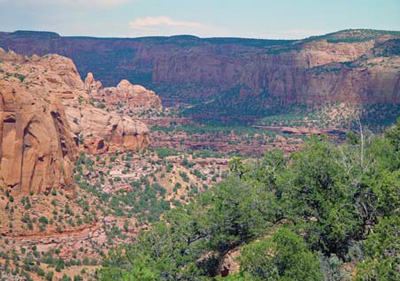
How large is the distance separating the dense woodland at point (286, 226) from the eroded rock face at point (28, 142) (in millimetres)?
14902

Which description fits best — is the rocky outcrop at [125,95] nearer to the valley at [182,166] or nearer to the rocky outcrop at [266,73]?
the rocky outcrop at [266,73]

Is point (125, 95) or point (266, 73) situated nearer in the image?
point (125, 95)

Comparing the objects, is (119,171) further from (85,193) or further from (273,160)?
(273,160)

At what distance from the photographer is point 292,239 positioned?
20719 millimetres

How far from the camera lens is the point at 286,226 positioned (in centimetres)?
2533

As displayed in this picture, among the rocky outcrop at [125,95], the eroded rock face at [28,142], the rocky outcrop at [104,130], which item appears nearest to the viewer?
the eroded rock face at [28,142]

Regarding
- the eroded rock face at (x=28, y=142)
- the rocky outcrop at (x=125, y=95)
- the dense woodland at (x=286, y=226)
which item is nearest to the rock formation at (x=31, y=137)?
the eroded rock face at (x=28, y=142)

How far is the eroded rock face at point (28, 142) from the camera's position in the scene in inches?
1529

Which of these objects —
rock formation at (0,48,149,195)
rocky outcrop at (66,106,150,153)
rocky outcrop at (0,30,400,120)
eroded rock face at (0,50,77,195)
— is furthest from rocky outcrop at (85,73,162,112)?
eroded rock face at (0,50,77,195)

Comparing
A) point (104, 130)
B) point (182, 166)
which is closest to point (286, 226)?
point (104, 130)

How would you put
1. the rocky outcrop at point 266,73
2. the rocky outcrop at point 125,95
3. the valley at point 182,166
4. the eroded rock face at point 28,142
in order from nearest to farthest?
the valley at point 182,166, the eroded rock face at point 28,142, the rocky outcrop at point 125,95, the rocky outcrop at point 266,73

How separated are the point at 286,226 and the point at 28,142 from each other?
22.7 meters

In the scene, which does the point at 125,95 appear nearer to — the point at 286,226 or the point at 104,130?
the point at 104,130

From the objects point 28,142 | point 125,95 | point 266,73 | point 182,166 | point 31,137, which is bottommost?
point 182,166
